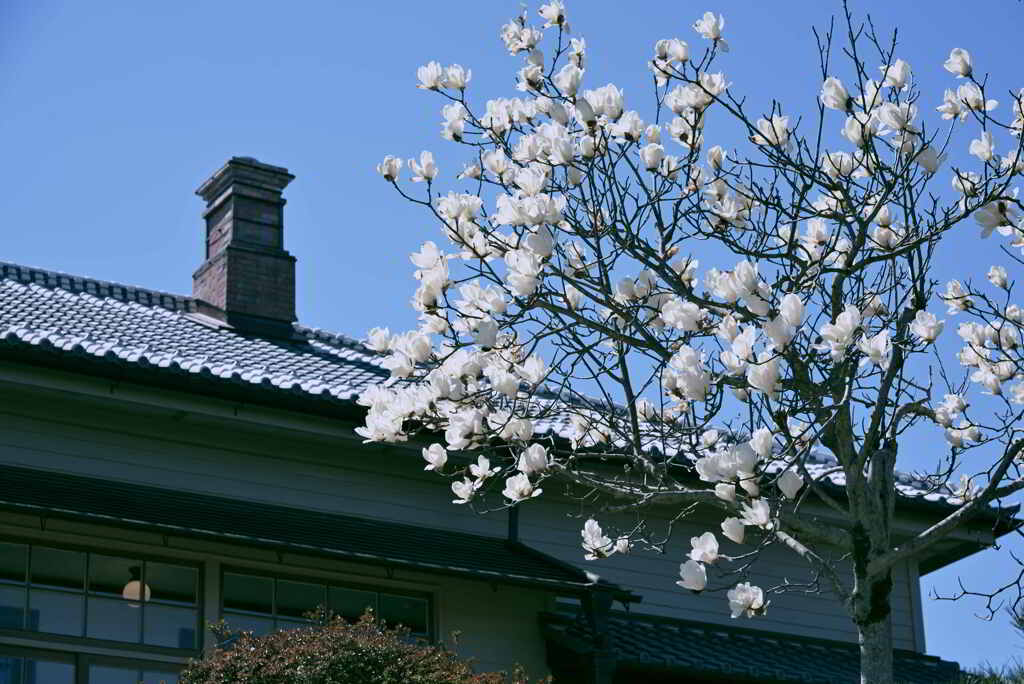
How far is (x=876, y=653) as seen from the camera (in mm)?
7332

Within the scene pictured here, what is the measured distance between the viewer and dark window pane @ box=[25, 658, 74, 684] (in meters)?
10.0

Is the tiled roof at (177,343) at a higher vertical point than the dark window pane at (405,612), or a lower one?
higher

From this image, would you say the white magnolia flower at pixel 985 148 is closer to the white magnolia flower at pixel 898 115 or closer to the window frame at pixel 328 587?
the white magnolia flower at pixel 898 115

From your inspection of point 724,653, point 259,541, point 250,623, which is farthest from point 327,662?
point 724,653

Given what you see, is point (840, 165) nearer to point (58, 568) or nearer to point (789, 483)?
point (789, 483)

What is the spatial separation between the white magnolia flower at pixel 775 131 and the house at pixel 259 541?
316 centimetres

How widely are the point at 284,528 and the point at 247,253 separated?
5.63 metres

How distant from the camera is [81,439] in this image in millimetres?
11352

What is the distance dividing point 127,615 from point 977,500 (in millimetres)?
5769

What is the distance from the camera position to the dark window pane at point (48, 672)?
1000 centimetres

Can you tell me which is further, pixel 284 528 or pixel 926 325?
pixel 284 528

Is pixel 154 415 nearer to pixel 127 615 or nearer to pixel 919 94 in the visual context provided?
pixel 127 615

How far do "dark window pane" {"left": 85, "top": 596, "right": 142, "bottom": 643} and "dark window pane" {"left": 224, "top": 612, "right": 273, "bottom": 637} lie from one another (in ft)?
2.08

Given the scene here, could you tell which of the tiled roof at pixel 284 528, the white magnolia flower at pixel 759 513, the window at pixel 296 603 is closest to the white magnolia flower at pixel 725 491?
the white magnolia flower at pixel 759 513
